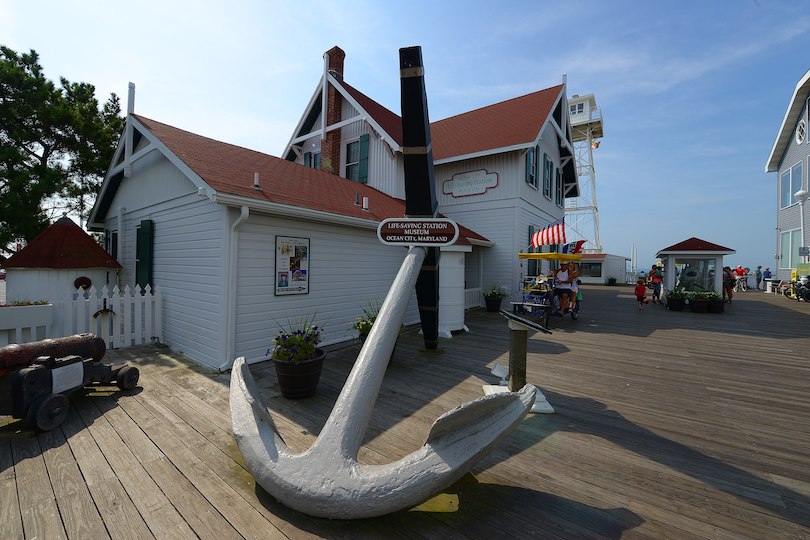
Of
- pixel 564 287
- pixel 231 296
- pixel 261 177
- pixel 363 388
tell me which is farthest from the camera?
pixel 564 287

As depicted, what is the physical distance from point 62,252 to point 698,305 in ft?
66.1

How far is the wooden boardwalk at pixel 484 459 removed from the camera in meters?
2.25

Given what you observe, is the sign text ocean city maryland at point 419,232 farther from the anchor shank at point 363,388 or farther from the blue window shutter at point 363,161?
the blue window shutter at point 363,161

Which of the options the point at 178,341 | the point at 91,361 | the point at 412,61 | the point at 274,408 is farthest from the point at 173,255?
the point at 412,61

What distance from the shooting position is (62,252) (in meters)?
7.98

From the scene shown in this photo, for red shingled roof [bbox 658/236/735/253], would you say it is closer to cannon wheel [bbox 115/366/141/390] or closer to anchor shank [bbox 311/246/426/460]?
anchor shank [bbox 311/246/426/460]

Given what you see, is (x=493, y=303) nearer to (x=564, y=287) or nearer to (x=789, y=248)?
(x=564, y=287)

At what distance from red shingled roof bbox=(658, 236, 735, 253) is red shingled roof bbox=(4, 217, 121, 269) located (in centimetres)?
1984

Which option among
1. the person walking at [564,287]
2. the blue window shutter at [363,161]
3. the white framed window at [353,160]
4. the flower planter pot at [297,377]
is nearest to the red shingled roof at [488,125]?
the blue window shutter at [363,161]

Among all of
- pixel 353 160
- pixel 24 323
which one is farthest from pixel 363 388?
pixel 353 160

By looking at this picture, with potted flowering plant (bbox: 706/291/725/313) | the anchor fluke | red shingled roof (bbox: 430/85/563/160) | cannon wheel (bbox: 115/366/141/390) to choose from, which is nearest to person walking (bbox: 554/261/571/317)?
red shingled roof (bbox: 430/85/563/160)

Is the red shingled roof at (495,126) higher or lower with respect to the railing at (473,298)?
higher

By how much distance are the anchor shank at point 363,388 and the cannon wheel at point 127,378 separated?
3.68 metres

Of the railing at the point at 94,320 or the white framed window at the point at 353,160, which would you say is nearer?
the railing at the point at 94,320
